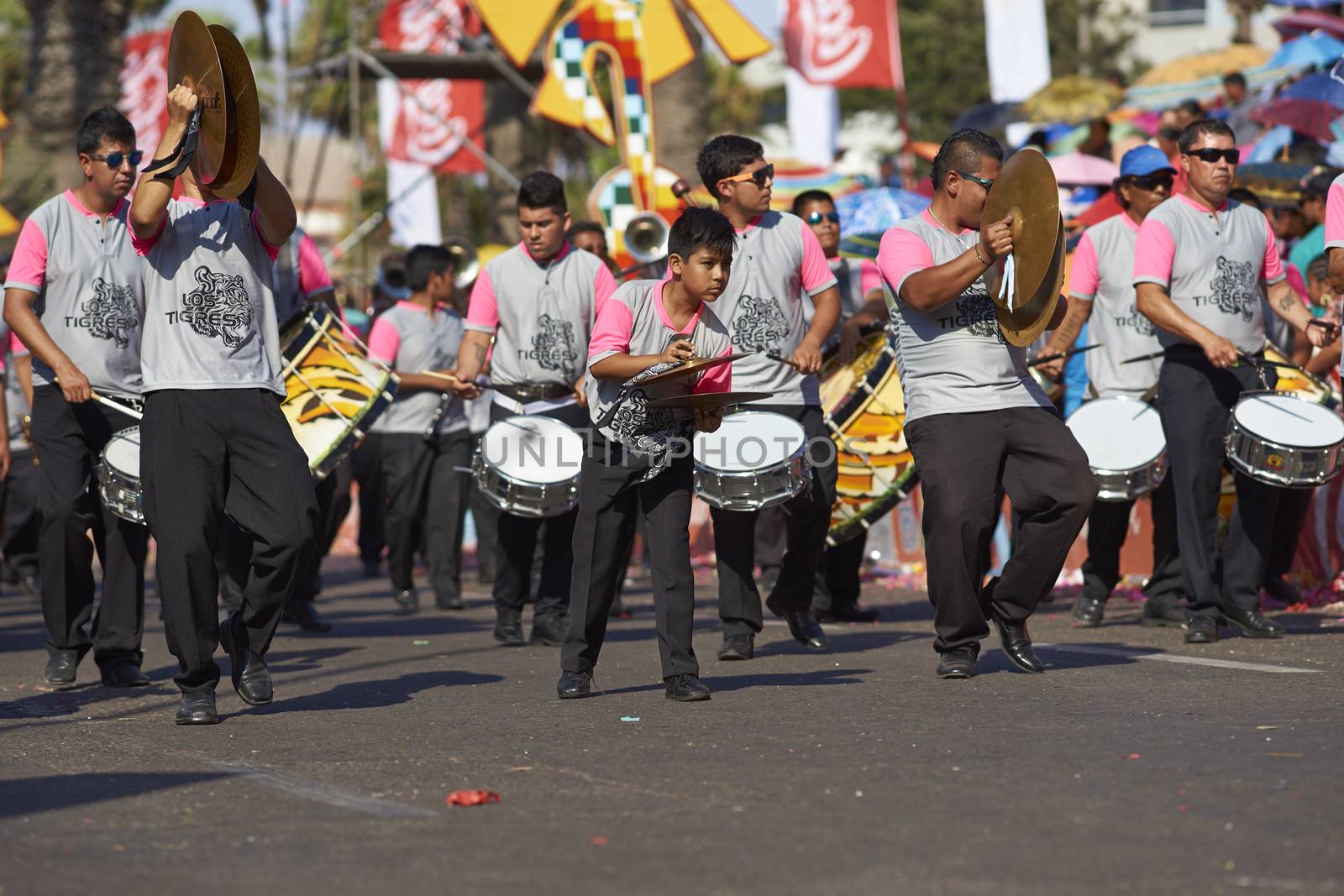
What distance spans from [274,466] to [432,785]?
188 centimetres

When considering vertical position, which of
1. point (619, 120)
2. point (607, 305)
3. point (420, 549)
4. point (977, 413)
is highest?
point (619, 120)

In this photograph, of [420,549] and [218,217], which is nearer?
[218,217]

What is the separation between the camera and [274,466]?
22.7 feet

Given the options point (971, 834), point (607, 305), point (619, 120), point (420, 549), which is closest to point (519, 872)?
point (971, 834)

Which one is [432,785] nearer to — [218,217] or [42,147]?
[218,217]

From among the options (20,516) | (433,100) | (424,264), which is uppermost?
(433,100)

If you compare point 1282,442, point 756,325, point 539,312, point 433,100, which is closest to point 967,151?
point 756,325

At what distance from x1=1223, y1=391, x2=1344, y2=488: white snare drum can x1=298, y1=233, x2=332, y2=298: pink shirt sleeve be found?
14.0 ft

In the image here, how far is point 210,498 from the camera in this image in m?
6.86

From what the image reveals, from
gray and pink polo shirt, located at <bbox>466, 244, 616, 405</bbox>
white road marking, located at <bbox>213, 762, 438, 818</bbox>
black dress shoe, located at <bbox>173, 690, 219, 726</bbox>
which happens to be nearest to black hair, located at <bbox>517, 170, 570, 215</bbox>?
gray and pink polo shirt, located at <bbox>466, 244, 616, 405</bbox>

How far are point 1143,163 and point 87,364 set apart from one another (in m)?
5.11

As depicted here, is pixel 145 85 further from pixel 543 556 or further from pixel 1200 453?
pixel 1200 453

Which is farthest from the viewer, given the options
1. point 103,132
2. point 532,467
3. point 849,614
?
point 849,614

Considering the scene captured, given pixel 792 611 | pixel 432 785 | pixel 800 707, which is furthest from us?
pixel 792 611
